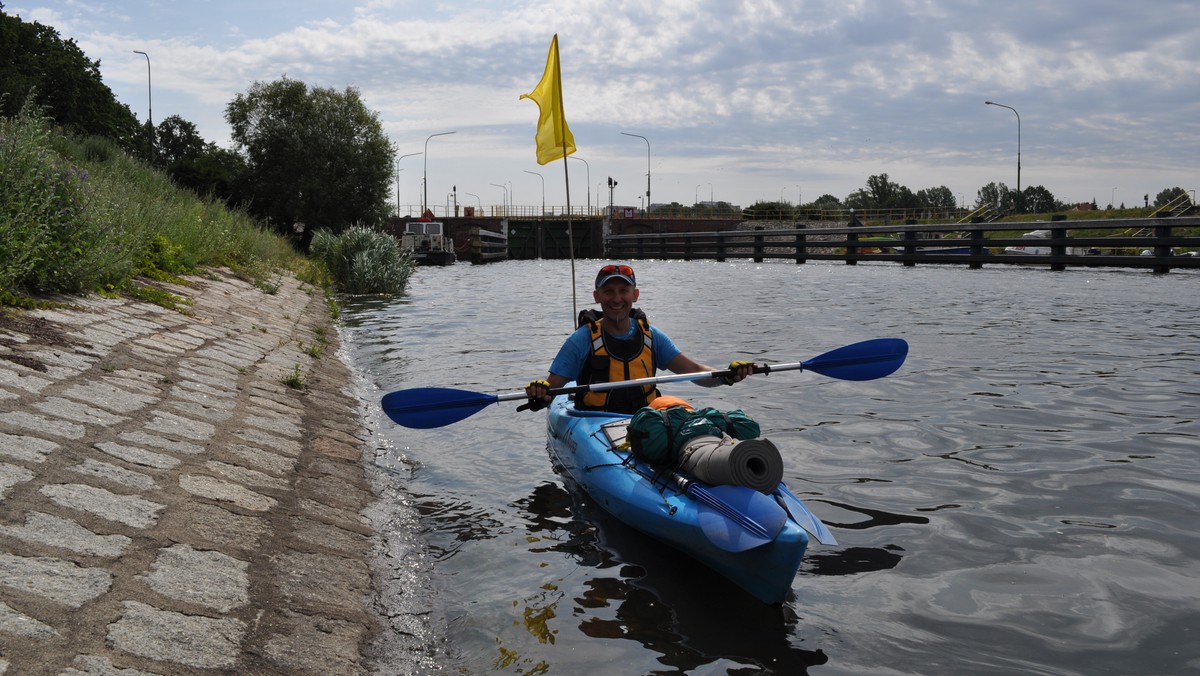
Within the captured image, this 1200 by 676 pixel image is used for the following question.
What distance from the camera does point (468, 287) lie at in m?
29.8

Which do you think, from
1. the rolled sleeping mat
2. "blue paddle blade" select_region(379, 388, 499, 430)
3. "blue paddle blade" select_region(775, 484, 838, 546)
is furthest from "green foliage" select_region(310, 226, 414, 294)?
"blue paddle blade" select_region(775, 484, 838, 546)

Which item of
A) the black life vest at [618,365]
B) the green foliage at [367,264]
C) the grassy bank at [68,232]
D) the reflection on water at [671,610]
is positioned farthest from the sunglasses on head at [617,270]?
the green foliage at [367,264]

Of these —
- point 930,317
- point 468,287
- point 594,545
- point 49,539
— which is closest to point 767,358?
point 930,317

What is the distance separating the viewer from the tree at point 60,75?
4031 cm

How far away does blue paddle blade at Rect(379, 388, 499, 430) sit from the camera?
6.77 m

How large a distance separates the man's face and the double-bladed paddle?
519mm

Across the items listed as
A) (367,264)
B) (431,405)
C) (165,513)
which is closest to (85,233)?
(431,405)

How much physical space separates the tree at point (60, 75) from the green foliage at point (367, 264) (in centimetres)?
1860

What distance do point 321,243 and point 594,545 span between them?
85.8 feet

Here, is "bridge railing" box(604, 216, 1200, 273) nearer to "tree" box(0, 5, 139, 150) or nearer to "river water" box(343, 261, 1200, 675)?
"river water" box(343, 261, 1200, 675)

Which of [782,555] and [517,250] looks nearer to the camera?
[782,555]

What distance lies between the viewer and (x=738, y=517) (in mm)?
4535

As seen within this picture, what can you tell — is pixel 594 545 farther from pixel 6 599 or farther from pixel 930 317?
pixel 930 317

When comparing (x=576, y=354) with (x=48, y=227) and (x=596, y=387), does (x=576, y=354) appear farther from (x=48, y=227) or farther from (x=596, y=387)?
(x=48, y=227)
